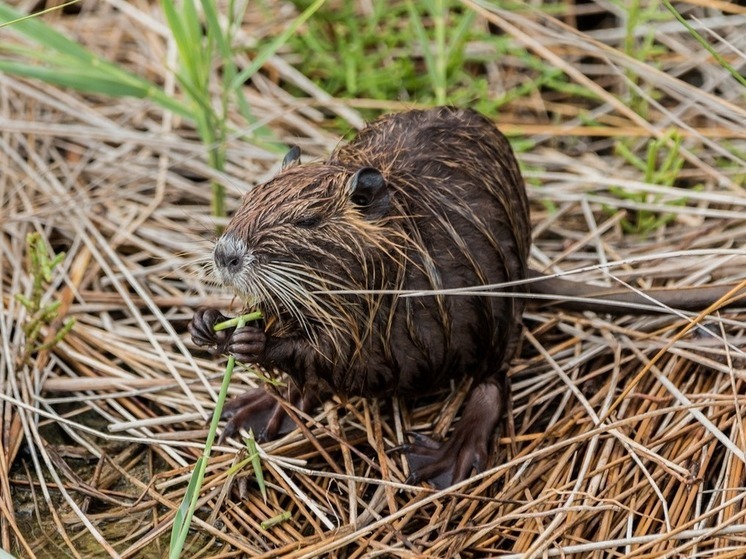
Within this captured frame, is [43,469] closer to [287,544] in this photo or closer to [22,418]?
[22,418]

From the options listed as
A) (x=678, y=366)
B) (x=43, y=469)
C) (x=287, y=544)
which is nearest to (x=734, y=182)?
(x=678, y=366)

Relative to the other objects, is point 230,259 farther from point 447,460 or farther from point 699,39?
point 699,39

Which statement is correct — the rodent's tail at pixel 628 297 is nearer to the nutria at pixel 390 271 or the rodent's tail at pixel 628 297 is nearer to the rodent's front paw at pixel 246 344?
the nutria at pixel 390 271

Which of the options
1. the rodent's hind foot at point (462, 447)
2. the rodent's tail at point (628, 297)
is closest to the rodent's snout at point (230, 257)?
the rodent's hind foot at point (462, 447)

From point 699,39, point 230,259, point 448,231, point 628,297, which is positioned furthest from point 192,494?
point 699,39

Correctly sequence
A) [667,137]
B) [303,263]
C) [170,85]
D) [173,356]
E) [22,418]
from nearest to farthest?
[303,263] < [22,418] < [173,356] < [667,137] < [170,85]

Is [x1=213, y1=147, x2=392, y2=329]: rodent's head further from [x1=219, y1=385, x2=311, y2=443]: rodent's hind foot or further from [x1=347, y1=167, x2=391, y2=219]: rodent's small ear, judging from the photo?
[x1=219, y1=385, x2=311, y2=443]: rodent's hind foot

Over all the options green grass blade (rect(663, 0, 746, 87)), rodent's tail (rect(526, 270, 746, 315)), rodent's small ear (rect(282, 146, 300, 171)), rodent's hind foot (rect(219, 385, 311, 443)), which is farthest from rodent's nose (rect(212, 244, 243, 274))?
green grass blade (rect(663, 0, 746, 87))
